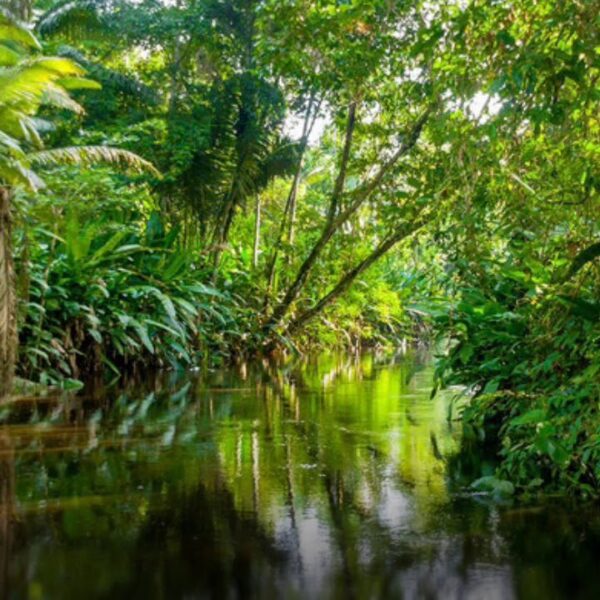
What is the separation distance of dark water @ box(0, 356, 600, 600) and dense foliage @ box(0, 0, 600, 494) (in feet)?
1.84

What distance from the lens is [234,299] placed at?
1581 centimetres

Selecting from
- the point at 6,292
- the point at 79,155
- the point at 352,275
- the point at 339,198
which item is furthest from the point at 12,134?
the point at 352,275

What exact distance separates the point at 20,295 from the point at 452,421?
4718 millimetres

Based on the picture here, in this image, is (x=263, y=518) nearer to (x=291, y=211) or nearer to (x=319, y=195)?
(x=291, y=211)

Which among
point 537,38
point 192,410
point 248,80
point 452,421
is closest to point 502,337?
point 452,421

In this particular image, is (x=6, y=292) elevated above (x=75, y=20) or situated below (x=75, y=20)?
below

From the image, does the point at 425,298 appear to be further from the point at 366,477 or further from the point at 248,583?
the point at 248,583

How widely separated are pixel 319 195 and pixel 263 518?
15.8 meters

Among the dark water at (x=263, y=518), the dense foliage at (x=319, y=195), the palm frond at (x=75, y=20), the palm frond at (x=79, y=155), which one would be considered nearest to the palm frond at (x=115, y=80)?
the dense foliage at (x=319, y=195)

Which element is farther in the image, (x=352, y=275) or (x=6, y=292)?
Result: (x=352, y=275)

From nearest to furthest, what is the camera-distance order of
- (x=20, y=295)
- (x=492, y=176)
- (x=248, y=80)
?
(x=492, y=176) < (x=20, y=295) < (x=248, y=80)

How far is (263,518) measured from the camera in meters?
3.76

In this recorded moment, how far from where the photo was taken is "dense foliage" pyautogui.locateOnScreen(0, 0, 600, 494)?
4.15 metres

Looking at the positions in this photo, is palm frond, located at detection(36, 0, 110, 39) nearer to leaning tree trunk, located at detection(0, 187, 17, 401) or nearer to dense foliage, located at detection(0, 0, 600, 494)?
dense foliage, located at detection(0, 0, 600, 494)
